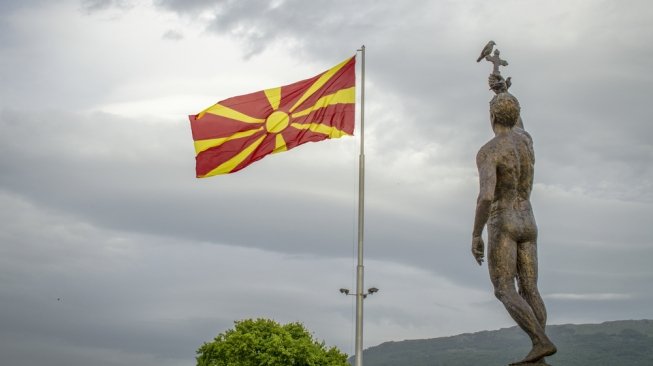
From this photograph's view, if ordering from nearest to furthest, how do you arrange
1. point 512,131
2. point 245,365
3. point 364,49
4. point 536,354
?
point 536,354
point 512,131
point 364,49
point 245,365

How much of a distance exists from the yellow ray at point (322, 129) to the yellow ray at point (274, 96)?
674mm

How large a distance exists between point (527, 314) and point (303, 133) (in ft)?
34.7

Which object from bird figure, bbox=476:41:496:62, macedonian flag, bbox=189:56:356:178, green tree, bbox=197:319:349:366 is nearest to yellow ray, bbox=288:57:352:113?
macedonian flag, bbox=189:56:356:178

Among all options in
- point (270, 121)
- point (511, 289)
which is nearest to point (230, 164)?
point (270, 121)

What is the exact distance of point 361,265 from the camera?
23391 millimetres

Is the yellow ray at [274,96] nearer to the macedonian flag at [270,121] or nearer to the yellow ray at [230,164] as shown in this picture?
the macedonian flag at [270,121]

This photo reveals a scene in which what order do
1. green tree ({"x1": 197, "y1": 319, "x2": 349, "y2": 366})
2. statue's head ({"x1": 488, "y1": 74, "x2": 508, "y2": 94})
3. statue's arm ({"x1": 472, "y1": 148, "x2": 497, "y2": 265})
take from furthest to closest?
1. green tree ({"x1": 197, "y1": 319, "x2": 349, "y2": 366})
2. statue's head ({"x1": 488, "y1": 74, "x2": 508, "y2": 94})
3. statue's arm ({"x1": 472, "y1": 148, "x2": 497, "y2": 265})

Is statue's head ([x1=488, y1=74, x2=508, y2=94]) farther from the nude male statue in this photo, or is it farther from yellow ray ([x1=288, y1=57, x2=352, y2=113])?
yellow ray ([x1=288, y1=57, x2=352, y2=113])

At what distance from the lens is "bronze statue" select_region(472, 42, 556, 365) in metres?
12.7

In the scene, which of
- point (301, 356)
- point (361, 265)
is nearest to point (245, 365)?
point (301, 356)

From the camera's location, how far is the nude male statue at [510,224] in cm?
1270

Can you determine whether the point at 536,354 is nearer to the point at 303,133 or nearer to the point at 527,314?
the point at 527,314

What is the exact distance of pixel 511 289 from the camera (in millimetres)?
12758

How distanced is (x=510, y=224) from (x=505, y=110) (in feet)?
5.42
